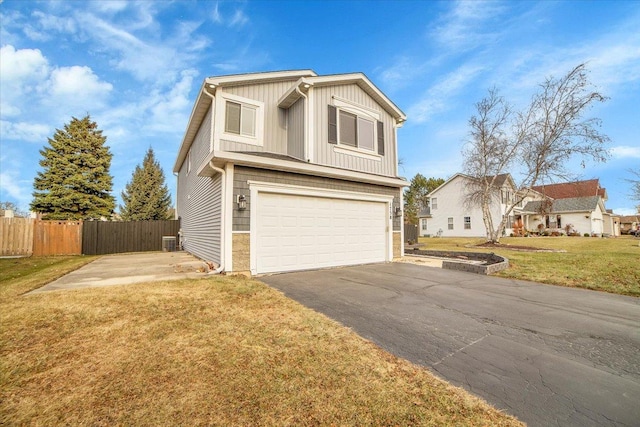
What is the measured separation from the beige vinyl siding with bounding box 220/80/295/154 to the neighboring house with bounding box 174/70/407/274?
0.03 m

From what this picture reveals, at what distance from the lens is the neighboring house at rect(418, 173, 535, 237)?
2669cm

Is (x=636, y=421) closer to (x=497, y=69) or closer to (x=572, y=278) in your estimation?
(x=572, y=278)

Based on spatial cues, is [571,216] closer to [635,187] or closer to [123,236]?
[635,187]

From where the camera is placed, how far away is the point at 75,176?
1852 centimetres

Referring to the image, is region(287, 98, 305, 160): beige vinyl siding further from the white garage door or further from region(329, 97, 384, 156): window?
the white garage door

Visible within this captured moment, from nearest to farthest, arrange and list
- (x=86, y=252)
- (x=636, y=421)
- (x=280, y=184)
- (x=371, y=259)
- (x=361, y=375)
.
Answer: (x=636, y=421), (x=361, y=375), (x=280, y=184), (x=371, y=259), (x=86, y=252)

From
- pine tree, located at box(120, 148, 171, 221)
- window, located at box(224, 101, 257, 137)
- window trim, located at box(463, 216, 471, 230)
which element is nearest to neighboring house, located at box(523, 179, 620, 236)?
window trim, located at box(463, 216, 471, 230)

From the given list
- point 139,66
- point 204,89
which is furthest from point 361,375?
point 139,66

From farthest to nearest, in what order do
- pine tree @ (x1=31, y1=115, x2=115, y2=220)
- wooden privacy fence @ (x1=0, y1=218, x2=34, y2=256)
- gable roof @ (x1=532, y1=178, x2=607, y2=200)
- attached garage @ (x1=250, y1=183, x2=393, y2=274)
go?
1. gable roof @ (x1=532, y1=178, x2=607, y2=200)
2. pine tree @ (x1=31, y1=115, x2=115, y2=220)
3. wooden privacy fence @ (x1=0, y1=218, x2=34, y2=256)
4. attached garage @ (x1=250, y1=183, x2=393, y2=274)

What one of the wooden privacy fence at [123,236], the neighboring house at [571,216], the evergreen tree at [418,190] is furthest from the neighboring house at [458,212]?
Answer: the wooden privacy fence at [123,236]

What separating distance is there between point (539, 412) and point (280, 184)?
638 centimetres

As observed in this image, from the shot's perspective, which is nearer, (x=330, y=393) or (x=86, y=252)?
(x=330, y=393)

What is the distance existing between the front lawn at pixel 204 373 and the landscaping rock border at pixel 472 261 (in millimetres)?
5826

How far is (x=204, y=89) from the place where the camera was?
25.4 feet
